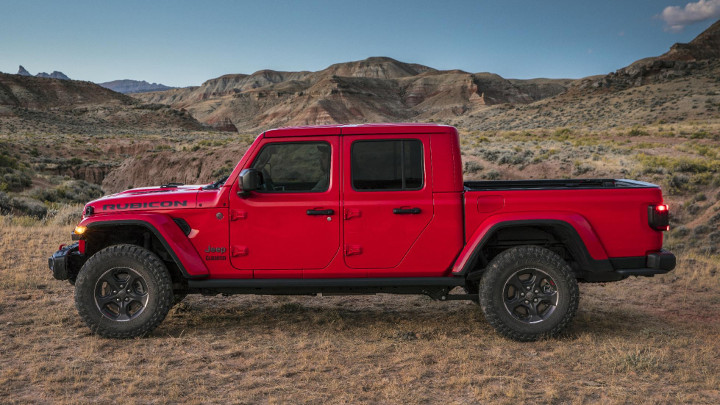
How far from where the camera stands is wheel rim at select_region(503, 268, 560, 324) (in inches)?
211

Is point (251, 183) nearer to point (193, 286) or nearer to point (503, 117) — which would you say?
point (193, 286)

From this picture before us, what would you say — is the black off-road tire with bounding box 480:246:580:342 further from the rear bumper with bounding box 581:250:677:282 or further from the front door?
the front door

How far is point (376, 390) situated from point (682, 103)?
208 ft

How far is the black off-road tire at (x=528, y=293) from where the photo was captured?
5.27 metres

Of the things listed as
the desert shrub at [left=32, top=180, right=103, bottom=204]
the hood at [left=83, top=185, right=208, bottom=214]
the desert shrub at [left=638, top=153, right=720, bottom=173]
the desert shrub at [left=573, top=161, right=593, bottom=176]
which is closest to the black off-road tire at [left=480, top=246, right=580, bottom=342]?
the hood at [left=83, top=185, right=208, bottom=214]

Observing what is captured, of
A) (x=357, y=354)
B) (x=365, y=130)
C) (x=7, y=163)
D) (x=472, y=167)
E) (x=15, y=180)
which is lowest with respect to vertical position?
(x=357, y=354)

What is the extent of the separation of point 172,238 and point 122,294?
803 mm

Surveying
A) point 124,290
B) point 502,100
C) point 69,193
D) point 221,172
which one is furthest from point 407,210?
point 502,100

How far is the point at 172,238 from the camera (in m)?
5.39

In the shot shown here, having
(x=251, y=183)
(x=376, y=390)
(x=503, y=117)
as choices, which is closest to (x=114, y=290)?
(x=251, y=183)

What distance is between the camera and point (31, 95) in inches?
4077

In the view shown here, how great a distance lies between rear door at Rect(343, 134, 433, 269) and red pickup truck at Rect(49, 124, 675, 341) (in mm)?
10

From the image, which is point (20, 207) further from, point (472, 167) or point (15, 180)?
point (472, 167)

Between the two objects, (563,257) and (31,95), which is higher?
(31,95)
